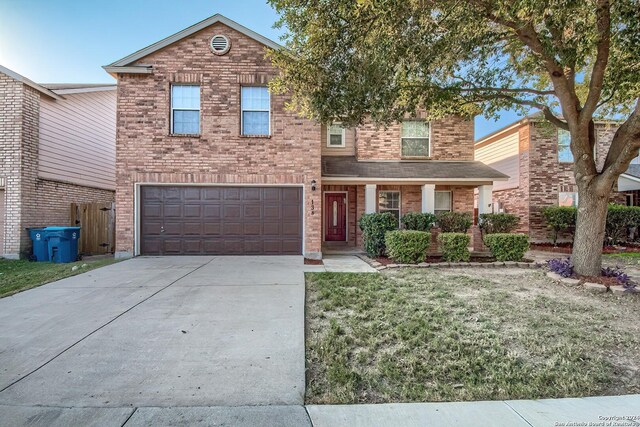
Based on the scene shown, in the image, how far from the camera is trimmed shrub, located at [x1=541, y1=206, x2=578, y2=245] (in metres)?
12.9

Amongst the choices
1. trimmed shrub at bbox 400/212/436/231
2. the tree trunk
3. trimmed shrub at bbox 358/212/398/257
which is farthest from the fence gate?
the tree trunk

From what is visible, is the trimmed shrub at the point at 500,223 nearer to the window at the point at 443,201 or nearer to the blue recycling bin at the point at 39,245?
the window at the point at 443,201

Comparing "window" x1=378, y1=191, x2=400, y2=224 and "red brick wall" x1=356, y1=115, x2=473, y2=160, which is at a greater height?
"red brick wall" x1=356, y1=115, x2=473, y2=160

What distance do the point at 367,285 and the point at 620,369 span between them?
3679 mm

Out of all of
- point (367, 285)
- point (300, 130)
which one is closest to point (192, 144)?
point (300, 130)

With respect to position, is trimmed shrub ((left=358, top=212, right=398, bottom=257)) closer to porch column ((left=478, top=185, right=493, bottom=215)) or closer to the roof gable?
porch column ((left=478, top=185, right=493, bottom=215))

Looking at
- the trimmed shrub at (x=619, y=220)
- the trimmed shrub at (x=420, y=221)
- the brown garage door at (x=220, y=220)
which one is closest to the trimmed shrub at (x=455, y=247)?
the trimmed shrub at (x=420, y=221)

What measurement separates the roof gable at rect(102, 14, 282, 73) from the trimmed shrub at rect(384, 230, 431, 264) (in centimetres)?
654

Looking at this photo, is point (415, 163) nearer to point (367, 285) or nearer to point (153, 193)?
point (367, 285)

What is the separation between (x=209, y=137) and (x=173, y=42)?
119 inches

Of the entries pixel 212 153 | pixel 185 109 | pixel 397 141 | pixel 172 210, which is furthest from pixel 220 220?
pixel 397 141

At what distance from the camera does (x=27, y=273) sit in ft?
24.2

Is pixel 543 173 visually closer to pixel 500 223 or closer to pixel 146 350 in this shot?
pixel 500 223

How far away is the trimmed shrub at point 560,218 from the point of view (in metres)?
12.9
